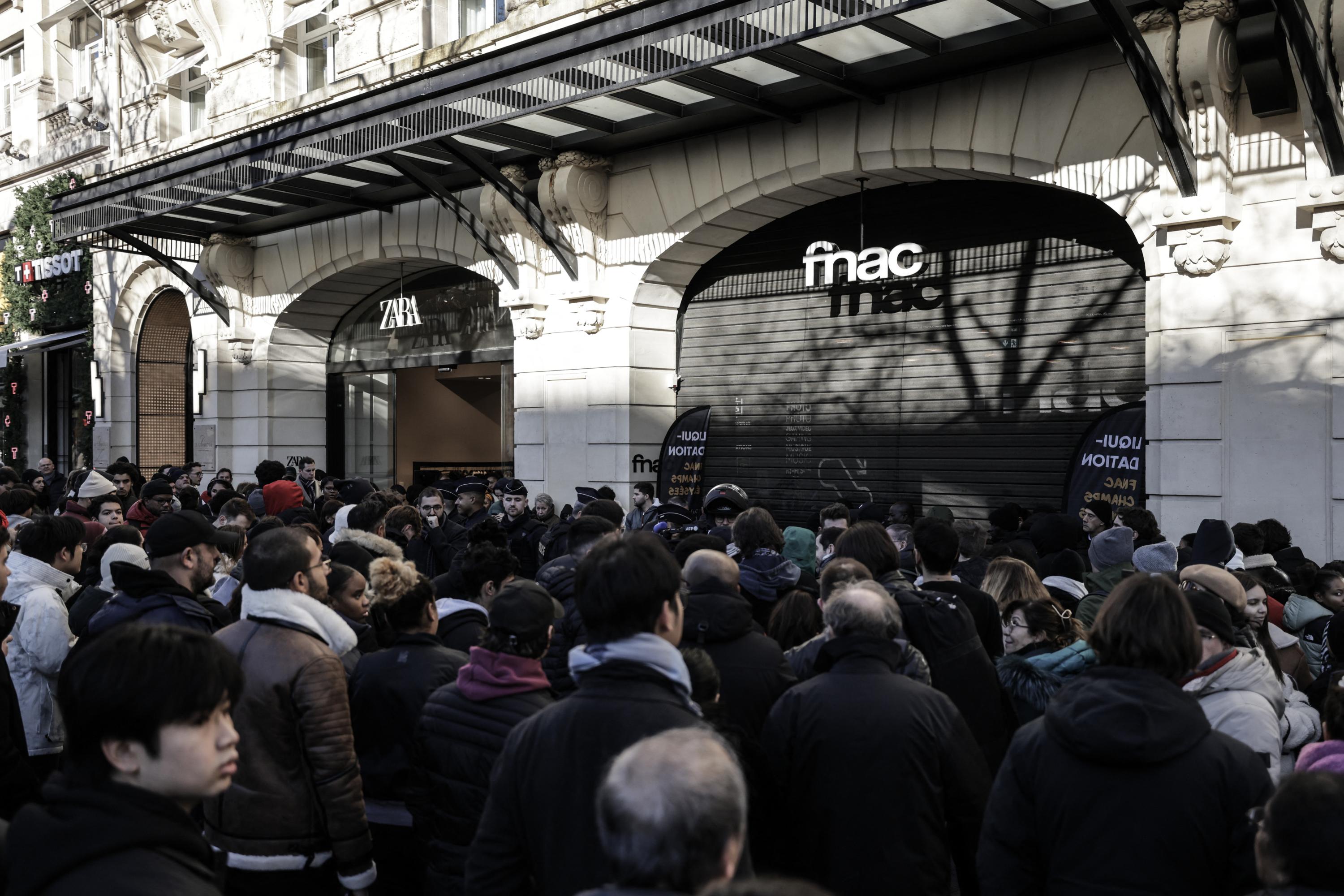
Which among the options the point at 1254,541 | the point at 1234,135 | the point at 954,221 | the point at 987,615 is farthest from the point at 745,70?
the point at 987,615

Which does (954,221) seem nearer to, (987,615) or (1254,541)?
(1254,541)

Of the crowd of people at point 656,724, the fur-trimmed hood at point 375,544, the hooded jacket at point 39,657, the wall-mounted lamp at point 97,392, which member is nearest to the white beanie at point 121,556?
the crowd of people at point 656,724

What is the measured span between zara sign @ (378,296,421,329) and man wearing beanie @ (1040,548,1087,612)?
12463mm

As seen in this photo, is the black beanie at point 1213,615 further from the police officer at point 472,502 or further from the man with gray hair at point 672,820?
the police officer at point 472,502

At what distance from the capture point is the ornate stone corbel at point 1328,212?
792 centimetres

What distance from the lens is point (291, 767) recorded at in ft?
11.6

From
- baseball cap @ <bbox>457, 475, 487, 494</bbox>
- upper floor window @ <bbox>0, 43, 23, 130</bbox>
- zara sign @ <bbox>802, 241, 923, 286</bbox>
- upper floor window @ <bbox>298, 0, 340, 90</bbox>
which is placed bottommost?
baseball cap @ <bbox>457, 475, 487, 494</bbox>

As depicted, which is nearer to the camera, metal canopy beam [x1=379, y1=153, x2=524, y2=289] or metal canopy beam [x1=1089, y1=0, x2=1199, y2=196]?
metal canopy beam [x1=1089, y1=0, x2=1199, y2=196]

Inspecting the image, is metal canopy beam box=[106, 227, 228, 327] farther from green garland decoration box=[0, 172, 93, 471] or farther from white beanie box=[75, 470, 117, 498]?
white beanie box=[75, 470, 117, 498]

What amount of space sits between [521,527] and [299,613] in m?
5.42

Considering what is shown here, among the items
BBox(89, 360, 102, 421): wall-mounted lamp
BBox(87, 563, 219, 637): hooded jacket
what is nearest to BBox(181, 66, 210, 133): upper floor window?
BBox(89, 360, 102, 421): wall-mounted lamp

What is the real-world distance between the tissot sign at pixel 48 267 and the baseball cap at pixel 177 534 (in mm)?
20323

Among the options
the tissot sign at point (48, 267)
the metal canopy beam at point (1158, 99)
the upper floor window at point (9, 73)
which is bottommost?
the metal canopy beam at point (1158, 99)

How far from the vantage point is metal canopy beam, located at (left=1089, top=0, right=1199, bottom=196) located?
314 inches
